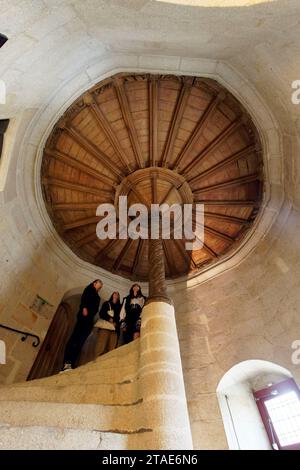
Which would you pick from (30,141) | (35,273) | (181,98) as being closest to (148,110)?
(181,98)

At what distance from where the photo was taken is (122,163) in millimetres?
5801

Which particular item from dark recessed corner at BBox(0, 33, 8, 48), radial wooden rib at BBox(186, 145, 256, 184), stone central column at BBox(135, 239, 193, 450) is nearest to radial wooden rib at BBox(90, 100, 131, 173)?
radial wooden rib at BBox(186, 145, 256, 184)

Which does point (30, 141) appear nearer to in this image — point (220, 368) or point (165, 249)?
point (165, 249)

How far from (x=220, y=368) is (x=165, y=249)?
294 cm

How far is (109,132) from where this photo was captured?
17.3ft

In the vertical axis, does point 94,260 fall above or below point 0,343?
above

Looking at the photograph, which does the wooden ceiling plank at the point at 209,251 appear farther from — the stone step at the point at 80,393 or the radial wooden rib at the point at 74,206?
the stone step at the point at 80,393

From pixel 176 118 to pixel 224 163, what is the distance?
134 cm

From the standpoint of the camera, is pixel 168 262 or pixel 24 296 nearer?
pixel 24 296

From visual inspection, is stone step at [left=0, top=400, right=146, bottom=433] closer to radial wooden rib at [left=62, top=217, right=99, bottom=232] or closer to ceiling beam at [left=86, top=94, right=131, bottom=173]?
radial wooden rib at [left=62, top=217, right=99, bottom=232]

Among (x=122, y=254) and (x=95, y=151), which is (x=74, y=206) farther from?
(x=122, y=254)

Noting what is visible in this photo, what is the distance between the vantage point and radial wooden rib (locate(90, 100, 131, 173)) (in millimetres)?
4932

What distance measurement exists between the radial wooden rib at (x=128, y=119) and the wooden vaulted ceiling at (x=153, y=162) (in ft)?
0.06

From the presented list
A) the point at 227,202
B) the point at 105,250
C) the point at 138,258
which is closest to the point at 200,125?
the point at 227,202
